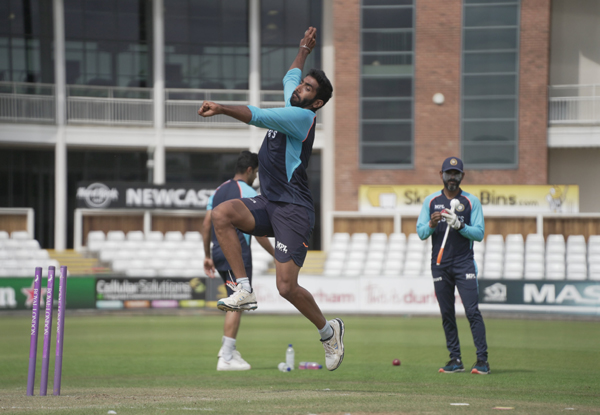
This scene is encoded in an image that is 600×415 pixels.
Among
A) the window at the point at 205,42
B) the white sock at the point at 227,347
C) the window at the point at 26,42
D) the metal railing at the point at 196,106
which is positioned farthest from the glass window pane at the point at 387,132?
the white sock at the point at 227,347

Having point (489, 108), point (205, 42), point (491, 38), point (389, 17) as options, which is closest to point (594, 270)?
point (489, 108)

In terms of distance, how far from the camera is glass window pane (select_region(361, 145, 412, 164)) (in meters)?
29.7

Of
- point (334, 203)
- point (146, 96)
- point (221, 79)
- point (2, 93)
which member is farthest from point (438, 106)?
point (2, 93)

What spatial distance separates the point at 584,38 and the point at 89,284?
22.4 meters

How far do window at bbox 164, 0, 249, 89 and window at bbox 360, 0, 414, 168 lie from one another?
6.26 meters

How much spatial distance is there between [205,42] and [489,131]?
1315cm

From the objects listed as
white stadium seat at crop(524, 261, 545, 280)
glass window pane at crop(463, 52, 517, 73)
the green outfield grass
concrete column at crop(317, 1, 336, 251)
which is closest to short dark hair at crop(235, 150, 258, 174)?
the green outfield grass

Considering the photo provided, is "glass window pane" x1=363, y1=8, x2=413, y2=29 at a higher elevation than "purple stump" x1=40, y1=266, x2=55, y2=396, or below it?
higher

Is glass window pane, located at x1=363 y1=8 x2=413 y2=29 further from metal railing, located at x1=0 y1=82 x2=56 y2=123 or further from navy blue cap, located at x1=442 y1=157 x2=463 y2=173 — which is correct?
navy blue cap, located at x1=442 y1=157 x2=463 y2=173

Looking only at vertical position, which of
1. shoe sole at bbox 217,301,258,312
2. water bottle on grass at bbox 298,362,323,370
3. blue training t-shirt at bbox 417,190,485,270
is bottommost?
water bottle on grass at bbox 298,362,323,370

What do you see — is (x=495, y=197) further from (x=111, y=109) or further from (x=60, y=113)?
(x=60, y=113)

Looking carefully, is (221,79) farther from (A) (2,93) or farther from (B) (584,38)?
(B) (584,38)

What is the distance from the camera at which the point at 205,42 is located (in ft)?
109

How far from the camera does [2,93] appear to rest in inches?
1174
